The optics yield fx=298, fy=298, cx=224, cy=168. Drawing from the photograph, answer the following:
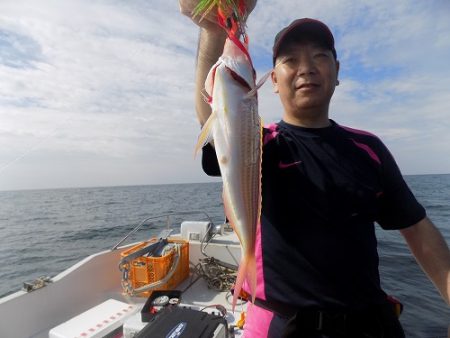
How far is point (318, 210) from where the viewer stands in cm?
199

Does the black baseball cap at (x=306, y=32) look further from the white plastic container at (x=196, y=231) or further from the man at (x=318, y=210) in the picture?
the white plastic container at (x=196, y=231)

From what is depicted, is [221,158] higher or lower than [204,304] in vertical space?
higher

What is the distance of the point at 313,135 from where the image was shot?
2.26m

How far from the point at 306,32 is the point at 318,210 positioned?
1.32 m

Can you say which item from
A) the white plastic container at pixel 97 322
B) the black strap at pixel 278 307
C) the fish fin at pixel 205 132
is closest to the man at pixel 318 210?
the black strap at pixel 278 307

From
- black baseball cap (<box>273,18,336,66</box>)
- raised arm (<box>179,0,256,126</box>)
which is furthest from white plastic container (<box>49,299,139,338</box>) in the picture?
black baseball cap (<box>273,18,336,66</box>)

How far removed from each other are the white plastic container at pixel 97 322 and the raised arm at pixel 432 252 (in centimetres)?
382

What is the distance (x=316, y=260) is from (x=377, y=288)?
0.50m

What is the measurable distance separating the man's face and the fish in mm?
581

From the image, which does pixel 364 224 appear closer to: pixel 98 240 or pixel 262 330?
pixel 262 330

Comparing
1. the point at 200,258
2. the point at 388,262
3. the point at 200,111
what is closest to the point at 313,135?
the point at 200,111

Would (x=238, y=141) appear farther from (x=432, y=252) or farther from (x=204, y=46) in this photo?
(x=432, y=252)

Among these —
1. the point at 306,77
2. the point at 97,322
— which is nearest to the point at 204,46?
the point at 306,77

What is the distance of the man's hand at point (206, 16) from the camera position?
1920 mm
